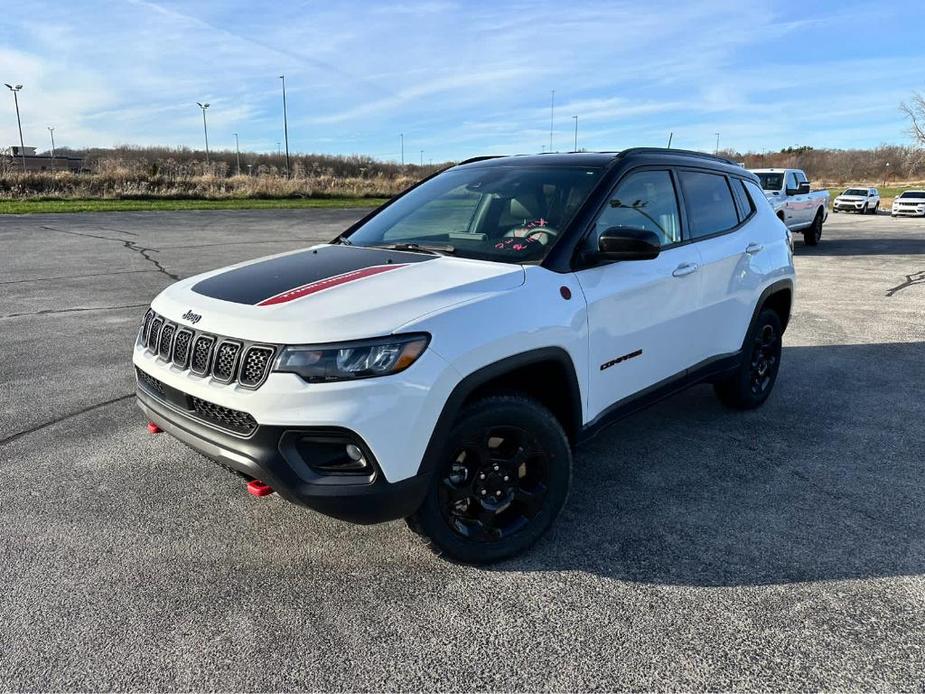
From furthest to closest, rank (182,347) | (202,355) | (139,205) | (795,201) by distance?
(139,205)
(795,201)
(182,347)
(202,355)

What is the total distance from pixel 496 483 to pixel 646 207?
181 centimetres

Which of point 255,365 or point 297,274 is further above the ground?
point 297,274

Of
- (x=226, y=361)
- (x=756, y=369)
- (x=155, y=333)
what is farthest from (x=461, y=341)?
(x=756, y=369)

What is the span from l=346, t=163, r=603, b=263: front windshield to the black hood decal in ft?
→ 0.92

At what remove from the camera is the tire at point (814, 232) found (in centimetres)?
1682

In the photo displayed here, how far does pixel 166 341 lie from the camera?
2.96 metres

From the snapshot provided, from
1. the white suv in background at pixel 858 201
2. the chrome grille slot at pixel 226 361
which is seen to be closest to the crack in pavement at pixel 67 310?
the chrome grille slot at pixel 226 361

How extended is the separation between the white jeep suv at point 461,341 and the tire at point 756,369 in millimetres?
460

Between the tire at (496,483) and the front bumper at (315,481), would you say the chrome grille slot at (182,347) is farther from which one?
the tire at (496,483)

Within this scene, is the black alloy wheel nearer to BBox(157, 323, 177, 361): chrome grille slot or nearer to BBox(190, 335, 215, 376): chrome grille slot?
BBox(190, 335, 215, 376): chrome grille slot

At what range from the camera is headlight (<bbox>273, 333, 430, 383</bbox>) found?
2410 millimetres

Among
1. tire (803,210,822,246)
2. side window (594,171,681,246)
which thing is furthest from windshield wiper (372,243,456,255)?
tire (803,210,822,246)

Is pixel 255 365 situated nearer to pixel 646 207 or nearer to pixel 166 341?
pixel 166 341

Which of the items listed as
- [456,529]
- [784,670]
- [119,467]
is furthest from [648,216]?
[119,467]
